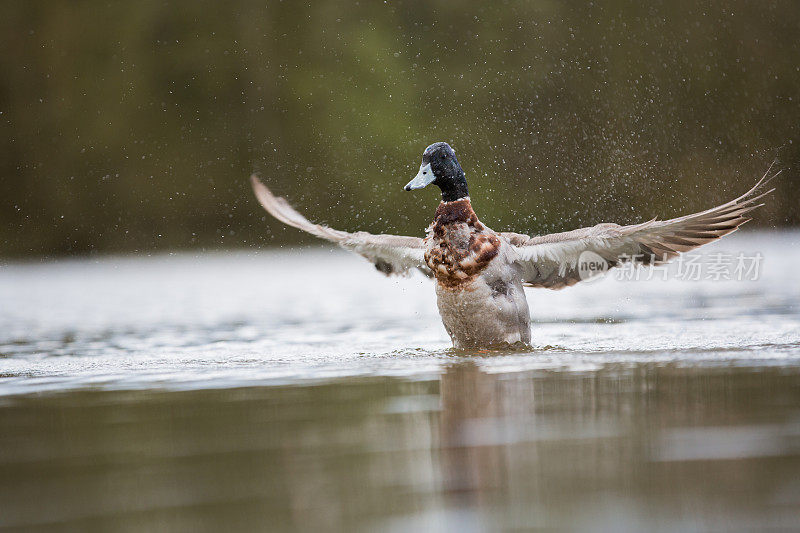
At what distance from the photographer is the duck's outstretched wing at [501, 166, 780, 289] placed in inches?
247

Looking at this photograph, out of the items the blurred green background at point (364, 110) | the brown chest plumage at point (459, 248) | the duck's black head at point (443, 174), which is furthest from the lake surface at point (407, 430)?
the blurred green background at point (364, 110)

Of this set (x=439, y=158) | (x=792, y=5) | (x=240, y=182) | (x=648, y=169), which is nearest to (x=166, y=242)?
(x=240, y=182)

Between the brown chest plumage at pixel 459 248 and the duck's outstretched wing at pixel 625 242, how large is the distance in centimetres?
30

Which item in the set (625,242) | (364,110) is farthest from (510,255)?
(364,110)

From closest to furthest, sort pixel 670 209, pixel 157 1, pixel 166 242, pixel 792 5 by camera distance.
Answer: pixel 670 209, pixel 166 242, pixel 792 5, pixel 157 1

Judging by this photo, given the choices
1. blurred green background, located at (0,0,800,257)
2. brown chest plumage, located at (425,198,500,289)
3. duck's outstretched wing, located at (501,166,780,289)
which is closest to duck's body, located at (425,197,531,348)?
brown chest plumage, located at (425,198,500,289)

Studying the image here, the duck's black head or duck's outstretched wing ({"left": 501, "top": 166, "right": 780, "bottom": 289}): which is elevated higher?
the duck's black head

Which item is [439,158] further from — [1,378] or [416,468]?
[416,468]

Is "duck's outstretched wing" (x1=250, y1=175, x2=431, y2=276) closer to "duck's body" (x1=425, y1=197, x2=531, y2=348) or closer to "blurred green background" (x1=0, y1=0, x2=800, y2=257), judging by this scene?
"duck's body" (x1=425, y1=197, x2=531, y2=348)

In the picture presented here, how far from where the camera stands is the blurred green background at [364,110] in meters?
39.8

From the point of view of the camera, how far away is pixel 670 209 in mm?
35812

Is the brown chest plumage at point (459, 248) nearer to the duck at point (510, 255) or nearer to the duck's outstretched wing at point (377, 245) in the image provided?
the duck at point (510, 255)

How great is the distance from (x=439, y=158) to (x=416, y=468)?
13.8ft

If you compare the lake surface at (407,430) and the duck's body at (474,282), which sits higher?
the duck's body at (474,282)
